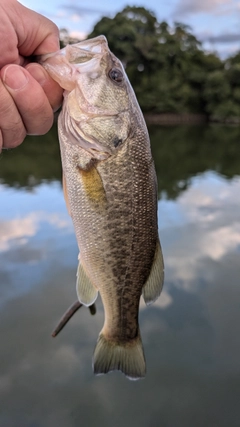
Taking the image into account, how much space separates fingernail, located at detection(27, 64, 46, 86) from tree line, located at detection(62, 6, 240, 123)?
58.7 m

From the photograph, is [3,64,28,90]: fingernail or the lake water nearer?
[3,64,28,90]: fingernail

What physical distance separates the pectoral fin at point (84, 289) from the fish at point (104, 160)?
0.11 metres

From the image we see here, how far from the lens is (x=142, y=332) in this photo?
705cm

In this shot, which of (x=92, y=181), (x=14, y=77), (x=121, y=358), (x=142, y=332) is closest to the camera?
(x=14, y=77)

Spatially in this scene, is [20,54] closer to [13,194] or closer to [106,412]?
[106,412]

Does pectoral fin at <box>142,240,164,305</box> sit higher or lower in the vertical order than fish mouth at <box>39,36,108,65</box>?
lower

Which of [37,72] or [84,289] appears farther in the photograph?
[84,289]

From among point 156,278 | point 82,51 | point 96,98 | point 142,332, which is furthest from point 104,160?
point 142,332

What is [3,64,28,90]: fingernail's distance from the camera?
6.45 feet

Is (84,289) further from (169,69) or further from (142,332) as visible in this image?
(169,69)

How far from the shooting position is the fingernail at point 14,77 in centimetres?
196

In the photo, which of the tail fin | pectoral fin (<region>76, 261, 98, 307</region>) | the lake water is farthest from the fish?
the lake water

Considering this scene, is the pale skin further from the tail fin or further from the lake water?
the lake water

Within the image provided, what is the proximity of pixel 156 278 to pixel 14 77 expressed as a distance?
1498mm
